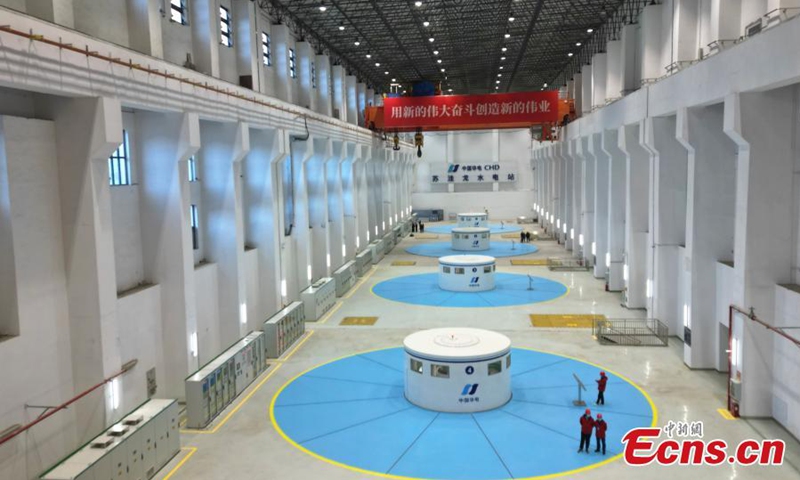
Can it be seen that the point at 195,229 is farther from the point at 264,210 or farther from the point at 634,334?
the point at 634,334

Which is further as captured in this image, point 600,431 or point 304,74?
point 304,74

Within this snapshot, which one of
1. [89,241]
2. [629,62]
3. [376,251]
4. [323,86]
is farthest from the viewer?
[376,251]

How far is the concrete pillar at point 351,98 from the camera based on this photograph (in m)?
44.2

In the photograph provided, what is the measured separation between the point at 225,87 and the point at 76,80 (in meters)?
7.85

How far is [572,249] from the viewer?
46.6m

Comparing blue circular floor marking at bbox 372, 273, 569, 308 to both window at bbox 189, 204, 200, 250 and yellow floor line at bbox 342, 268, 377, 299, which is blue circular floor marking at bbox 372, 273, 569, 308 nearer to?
yellow floor line at bbox 342, 268, 377, 299

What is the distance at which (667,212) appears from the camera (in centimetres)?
2392

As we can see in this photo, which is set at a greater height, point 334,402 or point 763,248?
point 763,248

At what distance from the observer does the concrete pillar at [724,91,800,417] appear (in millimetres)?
15883

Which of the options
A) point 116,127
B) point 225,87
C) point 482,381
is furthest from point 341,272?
point 116,127

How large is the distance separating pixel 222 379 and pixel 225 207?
20.7 feet

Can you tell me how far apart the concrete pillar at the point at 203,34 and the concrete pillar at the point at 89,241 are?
710 cm

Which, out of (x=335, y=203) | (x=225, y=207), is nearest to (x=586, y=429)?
(x=225, y=207)

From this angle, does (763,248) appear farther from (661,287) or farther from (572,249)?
(572,249)
